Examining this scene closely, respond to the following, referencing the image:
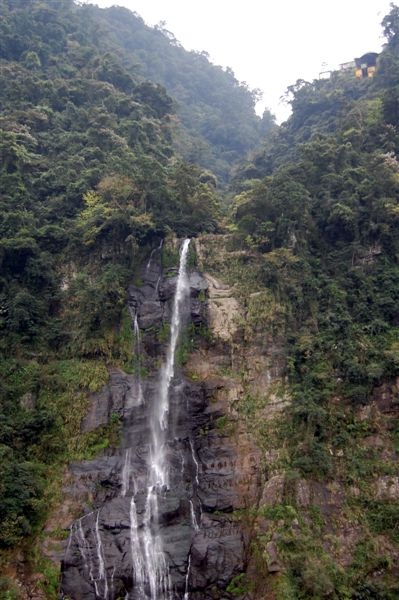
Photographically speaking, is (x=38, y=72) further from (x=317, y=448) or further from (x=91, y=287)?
(x=317, y=448)

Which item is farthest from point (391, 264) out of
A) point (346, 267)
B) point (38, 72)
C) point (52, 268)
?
point (38, 72)

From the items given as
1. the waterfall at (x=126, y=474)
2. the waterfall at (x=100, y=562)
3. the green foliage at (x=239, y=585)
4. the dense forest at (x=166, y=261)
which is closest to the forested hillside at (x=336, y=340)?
the dense forest at (x=166, y=261)

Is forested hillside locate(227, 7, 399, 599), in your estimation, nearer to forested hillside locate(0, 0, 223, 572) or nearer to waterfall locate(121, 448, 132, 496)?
waterfall locate(121, 448, 132, 496)

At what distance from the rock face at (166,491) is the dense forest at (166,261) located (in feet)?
2.61

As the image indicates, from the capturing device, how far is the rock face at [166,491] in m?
14.7

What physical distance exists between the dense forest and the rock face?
79 centimetres

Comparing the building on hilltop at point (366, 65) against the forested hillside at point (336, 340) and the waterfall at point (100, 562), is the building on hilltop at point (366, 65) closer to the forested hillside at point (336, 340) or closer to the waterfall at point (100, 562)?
the forested hillside at point (336, 340)

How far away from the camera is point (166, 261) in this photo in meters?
23.5

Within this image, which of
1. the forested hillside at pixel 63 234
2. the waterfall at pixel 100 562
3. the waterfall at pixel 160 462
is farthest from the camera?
the forested hillside at pixel 63 234

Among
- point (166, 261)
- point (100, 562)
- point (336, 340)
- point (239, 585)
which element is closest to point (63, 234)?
point (166, 261)

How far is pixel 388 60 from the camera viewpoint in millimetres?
37219

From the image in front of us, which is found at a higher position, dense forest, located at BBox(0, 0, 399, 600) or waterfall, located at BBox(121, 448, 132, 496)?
dense forest, located at BBox(0, 0, 399, 600)

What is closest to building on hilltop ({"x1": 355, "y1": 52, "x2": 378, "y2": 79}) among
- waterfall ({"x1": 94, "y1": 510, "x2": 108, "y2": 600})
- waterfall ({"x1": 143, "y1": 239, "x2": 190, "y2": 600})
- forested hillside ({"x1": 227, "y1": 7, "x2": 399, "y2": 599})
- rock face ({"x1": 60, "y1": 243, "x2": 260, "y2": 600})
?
forested hillside ({"x1": 227, "y1": 7, "x2": 399, "y2": 599})

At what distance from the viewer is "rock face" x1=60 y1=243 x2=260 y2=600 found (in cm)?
1474
